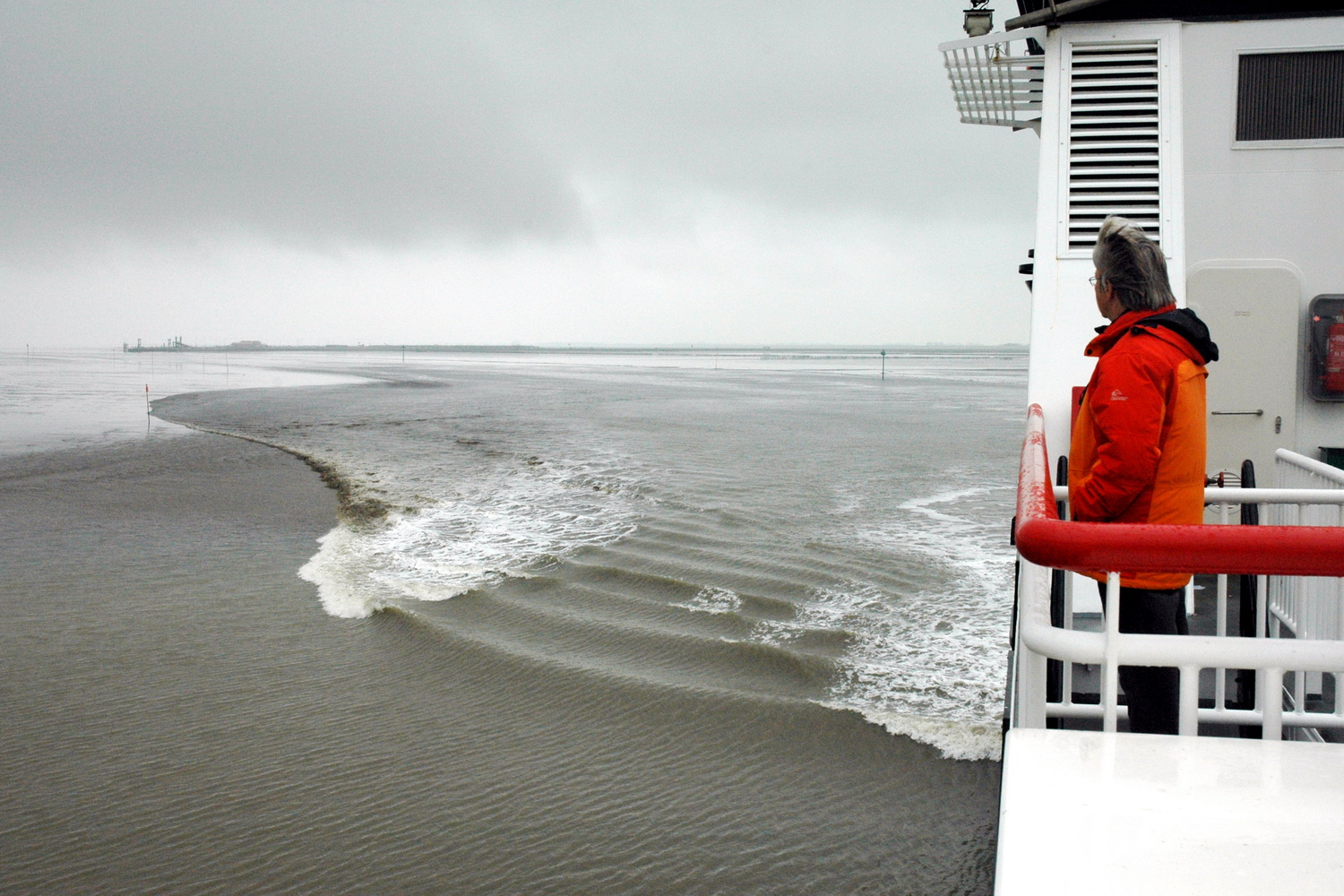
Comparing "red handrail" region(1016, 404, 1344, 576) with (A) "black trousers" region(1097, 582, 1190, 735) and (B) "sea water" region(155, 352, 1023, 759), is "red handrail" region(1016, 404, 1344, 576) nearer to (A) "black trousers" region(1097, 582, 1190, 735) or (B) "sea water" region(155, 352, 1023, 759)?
(A) "black trousers" region(1097, 582, 1190, 735)

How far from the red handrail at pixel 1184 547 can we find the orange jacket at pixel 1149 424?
40.3 inches

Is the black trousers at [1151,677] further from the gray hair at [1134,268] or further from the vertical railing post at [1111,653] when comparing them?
the gray hair at [1134,268]

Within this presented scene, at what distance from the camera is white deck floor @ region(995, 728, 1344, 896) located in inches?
65.7

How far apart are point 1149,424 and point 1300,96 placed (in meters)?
5.00

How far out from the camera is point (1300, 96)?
6.35 meters

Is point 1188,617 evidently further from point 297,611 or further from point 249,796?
point 297,611

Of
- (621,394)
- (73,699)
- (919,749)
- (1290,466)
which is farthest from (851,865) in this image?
(621,394)

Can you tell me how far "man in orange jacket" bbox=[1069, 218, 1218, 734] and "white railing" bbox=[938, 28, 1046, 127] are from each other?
4.58 meters

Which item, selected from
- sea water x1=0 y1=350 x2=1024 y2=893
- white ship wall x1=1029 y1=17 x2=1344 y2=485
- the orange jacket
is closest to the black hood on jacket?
the orange jacket

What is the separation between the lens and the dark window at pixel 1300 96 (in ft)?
20.8

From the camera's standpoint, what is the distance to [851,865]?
3732mm

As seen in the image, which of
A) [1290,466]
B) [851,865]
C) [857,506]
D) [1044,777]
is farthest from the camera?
[857,506]

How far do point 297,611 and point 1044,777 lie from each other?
6.19 m

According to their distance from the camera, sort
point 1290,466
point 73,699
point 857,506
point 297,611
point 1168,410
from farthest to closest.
Result: point 857,506
point 297,611
point 73,699
point 1290,466
point 1168,410
